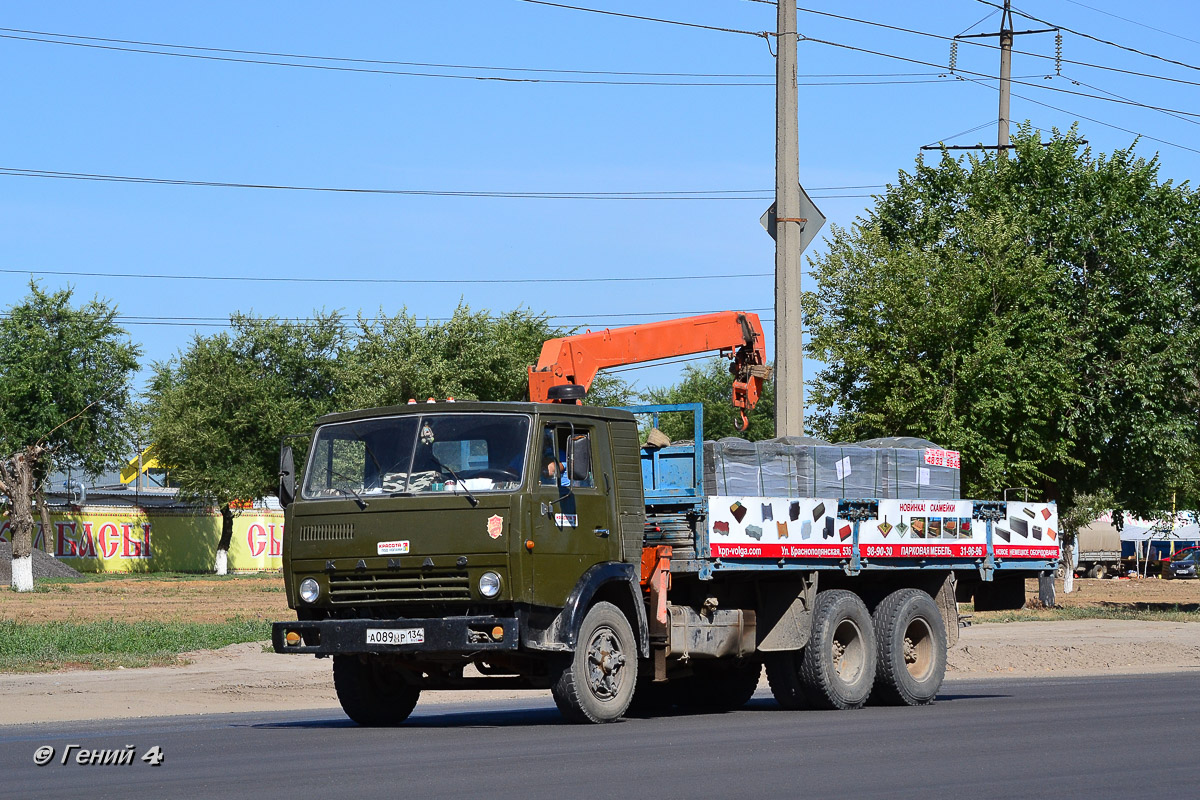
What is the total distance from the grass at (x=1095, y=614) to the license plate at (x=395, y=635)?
81.6 feet

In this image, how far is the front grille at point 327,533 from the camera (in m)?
12.5

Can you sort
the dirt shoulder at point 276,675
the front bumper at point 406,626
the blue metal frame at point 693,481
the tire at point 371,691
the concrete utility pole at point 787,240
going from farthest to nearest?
the concrete utility pole at point 787,240 < the dirt shoulder at point 276,675 < the blue metal frame at point 693,481 < the tire at point 371,691 < the front bumper at point 406,626

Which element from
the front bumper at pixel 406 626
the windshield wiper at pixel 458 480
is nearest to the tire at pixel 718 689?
the front bumper at pixel 406 626

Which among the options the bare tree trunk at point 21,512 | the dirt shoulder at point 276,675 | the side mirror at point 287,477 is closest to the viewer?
the side mirror at point 287,477

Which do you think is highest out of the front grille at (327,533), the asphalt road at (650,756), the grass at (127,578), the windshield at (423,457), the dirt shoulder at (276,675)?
the windshield at (423,457)

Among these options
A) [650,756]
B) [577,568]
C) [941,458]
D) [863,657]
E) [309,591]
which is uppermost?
[941,458]

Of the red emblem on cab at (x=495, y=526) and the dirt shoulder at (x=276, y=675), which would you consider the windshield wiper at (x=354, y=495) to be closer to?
the red emblem on cab at (x=495, y=526)

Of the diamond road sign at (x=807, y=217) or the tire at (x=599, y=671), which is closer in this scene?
the tire at (x=599, y=671)

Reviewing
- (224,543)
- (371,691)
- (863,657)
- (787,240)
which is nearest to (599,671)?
(371,691)

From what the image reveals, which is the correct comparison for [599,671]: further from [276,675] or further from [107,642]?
[107,642]

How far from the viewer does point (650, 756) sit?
34.0 ft

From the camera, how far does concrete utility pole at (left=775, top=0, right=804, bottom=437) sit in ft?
64.2

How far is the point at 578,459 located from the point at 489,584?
1.38m

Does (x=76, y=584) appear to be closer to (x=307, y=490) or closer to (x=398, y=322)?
(x=398, y=322)
